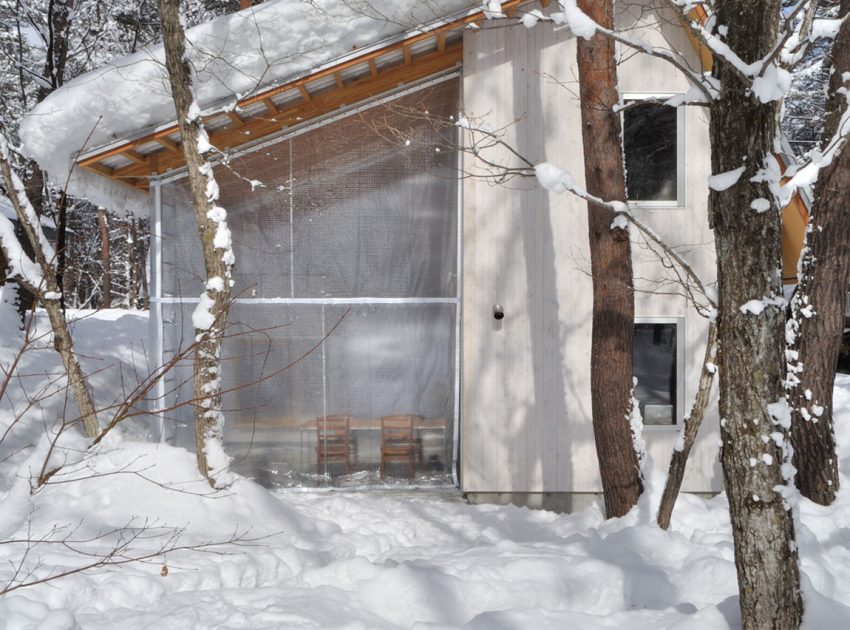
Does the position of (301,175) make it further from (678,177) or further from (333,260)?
(678,177)

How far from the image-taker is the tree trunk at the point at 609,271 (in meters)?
6.09

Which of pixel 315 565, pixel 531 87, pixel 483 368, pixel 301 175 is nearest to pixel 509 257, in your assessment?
pixel 483 368

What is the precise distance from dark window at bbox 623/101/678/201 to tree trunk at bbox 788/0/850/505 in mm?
1531

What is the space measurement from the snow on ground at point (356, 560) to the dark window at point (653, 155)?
116 inches

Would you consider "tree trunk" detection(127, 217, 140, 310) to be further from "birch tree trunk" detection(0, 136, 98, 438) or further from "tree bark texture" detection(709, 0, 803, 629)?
"tree bark texture" detection(709, 0, 803, 629)

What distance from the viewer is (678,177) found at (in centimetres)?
759

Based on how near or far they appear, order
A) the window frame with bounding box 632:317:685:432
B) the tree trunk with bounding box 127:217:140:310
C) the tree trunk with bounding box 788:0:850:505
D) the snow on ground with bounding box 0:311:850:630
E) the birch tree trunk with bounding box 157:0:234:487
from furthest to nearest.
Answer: the tree trunk with bounding box 127:217:140:310
the window frame with bounding box 632:317:685:432
the tree trunk with bounding box 788:0:850:505
the birch tree trunk with bounding box 157:0:234:487
the snow on ground with bounding box 0:311:850:630

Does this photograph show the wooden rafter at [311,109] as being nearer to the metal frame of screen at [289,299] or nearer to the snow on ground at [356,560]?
the metal frame of screen at [289,299]

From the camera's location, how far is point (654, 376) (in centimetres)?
756

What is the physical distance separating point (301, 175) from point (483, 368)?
2.53 metres

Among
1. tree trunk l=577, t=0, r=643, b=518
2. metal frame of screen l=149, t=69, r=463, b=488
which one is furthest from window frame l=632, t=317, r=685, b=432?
metal frame of screen l=149, t=69, r=463, b=488

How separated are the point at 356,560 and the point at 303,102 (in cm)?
427

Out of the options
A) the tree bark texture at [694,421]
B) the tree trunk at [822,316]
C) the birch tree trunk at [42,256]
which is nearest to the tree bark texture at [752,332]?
the tree bark texture at [694,421]

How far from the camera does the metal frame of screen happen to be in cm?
724
